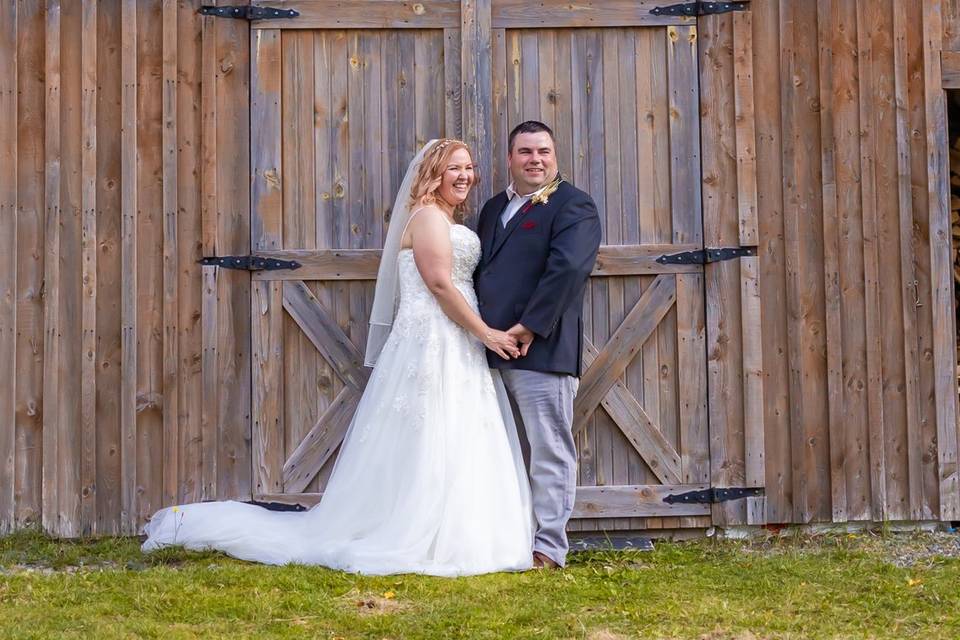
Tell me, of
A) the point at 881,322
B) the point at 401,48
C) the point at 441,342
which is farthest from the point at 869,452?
the point at 401,48

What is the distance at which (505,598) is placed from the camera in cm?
413

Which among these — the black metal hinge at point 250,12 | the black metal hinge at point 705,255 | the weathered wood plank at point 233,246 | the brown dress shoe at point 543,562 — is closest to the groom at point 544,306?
the brown dress shoe at point 543,562

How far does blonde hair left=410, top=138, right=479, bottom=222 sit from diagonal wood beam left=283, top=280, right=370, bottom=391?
733 mm

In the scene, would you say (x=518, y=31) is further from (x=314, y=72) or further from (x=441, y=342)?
(x=441, y=342)

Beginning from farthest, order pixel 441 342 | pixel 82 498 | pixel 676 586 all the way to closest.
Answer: pixel 82 498, pixel 441 342, pixel 676 586

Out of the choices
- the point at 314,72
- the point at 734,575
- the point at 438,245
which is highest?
the point at 314,72

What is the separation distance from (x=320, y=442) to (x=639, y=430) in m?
1.59

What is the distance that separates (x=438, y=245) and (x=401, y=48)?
3.85ft

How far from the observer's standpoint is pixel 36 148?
213 inches

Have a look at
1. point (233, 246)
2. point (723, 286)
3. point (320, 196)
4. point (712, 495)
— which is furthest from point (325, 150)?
point (712, 495)

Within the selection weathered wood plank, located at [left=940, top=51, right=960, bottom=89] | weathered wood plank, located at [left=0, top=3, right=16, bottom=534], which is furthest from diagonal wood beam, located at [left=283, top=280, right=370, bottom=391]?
weathered wood plank, located at [left=940, top=51, right=960, bottom=89]

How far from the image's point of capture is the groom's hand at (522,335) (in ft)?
16.0

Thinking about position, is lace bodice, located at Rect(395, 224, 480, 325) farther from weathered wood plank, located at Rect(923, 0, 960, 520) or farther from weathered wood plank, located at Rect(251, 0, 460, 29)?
weathered wood plank, located at Rect(923, 0, 960, 520)

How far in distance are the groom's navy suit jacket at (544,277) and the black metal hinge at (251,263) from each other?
1005mm
